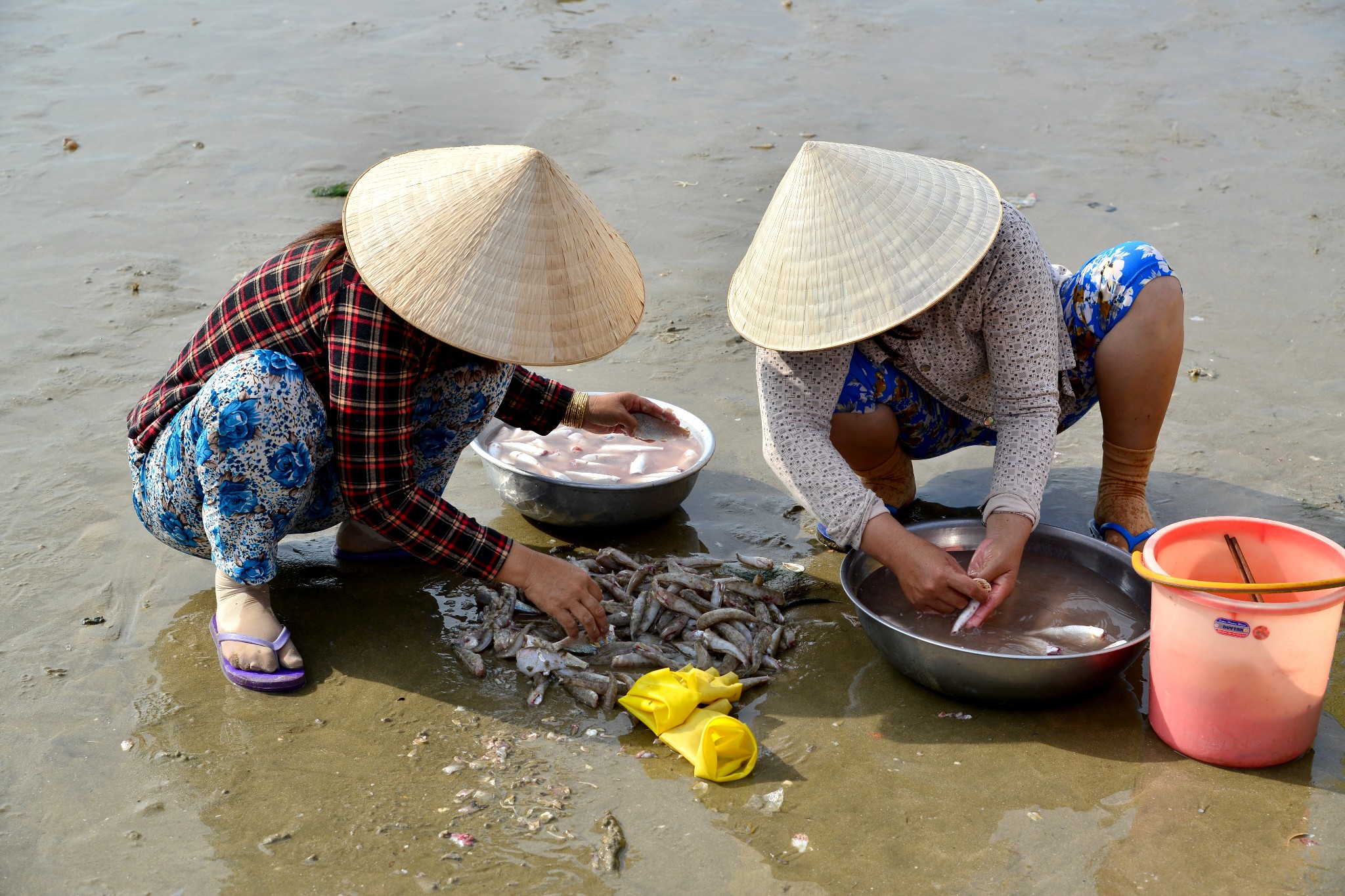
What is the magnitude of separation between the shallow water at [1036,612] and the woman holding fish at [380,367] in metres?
0.86

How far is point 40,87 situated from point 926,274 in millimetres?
8088

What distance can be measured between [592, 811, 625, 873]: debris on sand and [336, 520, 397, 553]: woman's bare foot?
4.63 ft

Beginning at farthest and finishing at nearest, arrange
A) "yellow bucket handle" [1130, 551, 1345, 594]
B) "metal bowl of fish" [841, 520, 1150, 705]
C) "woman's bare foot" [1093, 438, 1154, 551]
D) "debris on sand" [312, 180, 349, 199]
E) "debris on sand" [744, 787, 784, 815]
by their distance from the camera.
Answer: "debris on sand" [312, 180, 349, 199] < "woman's bare foot" [1093, 438, 1154, 551] < "metal bowl of fish" [841, 520, 1150, 705] < "debris on sand" [744, 787, 784, 815] < "yellow bucket handle" [1130, 551, 1345, 594]

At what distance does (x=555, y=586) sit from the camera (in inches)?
116

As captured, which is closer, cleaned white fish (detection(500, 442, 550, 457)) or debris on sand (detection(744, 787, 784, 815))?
debris on sand (detection(744, 787, 784, 815))

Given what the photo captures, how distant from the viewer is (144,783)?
103 inches

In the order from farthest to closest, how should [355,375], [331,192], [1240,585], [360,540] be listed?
[331,192], [360,540], [355,375], [1240,585]

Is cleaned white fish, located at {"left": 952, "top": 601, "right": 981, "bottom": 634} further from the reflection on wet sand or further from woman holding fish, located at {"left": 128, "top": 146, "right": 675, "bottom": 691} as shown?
woman holding fish, located at {"left": 128, "top": 146, "right": 675, "bottom": 691}

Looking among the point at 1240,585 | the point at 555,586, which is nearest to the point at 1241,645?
the point at 1240,585

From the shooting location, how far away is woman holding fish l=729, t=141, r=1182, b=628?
2742 mm

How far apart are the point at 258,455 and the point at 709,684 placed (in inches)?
50.8

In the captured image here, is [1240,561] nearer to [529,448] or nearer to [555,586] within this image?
[555,586]

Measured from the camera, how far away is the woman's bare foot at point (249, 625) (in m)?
2.95

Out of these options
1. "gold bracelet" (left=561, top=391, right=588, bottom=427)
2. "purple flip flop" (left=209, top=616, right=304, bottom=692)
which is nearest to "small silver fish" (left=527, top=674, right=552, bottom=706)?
"purple flip flop" (left=209, top=616, right=304, bottom=692)
